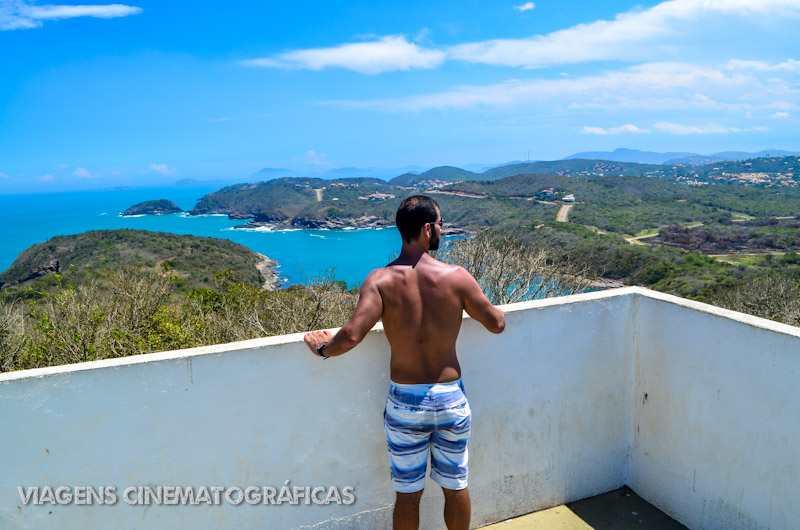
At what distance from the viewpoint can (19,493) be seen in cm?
164

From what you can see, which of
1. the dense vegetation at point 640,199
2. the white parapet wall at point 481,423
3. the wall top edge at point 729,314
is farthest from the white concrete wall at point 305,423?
the dense vegetation at point 640,199

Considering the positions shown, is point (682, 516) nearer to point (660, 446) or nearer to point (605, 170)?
point (660, 446)

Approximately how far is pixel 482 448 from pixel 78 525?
61.1 inches

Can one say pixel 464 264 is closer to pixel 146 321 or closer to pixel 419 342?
pixel 146 321

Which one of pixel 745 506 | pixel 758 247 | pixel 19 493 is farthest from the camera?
pixel 758 247

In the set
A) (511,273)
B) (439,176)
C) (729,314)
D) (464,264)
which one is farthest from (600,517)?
(439,176)

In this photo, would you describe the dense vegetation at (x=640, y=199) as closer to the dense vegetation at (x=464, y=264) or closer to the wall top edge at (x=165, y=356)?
the dense vegetation at (x=464, y=264)

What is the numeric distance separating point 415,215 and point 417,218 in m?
0.01

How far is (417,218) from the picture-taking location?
1754mm

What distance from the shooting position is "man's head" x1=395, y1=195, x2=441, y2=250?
68.9 inches

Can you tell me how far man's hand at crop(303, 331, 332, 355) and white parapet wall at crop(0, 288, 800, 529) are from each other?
42 mm

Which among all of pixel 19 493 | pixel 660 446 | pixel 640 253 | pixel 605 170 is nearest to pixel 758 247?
pixel 640 253

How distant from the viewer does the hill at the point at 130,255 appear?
92.3ft

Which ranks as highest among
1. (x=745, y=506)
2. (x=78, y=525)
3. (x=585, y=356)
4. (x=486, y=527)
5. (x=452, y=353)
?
(x=452, y=353)
